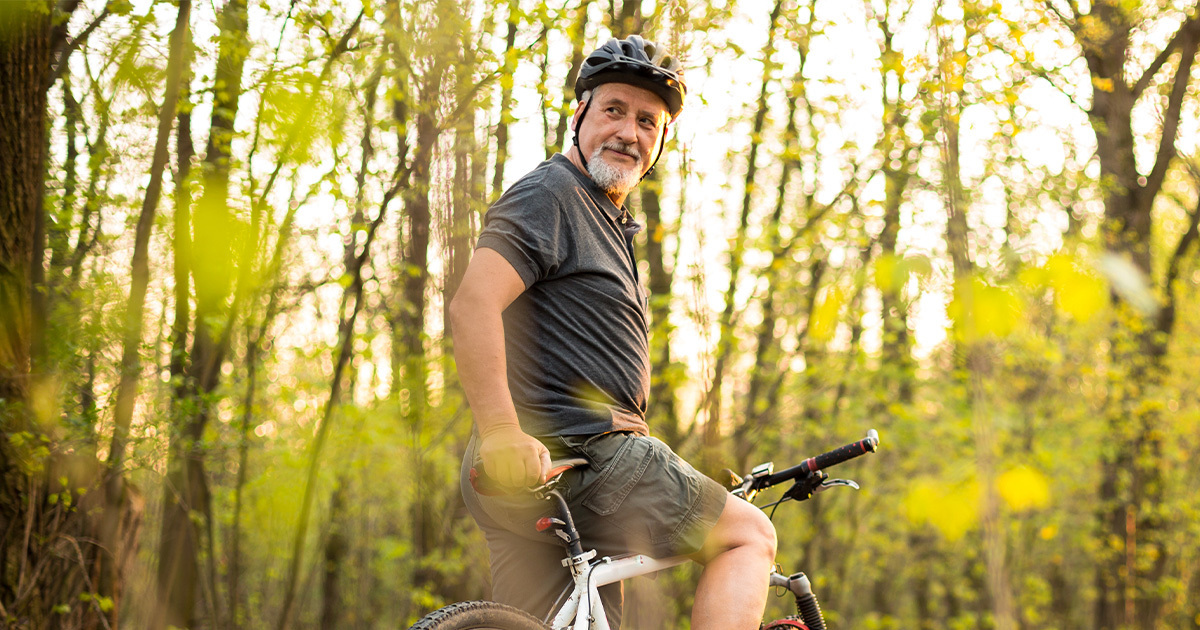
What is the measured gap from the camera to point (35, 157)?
3396mm

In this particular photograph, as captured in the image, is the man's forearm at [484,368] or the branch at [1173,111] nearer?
the man's forearm at [484,368]

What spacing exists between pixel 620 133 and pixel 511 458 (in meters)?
0.97

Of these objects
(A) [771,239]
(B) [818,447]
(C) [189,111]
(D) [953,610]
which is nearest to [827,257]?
(A) [771,239]

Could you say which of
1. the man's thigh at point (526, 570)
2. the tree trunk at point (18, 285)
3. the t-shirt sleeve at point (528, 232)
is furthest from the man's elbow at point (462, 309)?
the tree trunk at point (18, 285)

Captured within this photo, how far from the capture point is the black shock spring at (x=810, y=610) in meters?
2.62

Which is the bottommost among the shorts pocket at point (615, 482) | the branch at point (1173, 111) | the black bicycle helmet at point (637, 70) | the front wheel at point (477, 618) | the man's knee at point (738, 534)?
the front wheel at point (477, 618)

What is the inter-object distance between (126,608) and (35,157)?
9.70ft

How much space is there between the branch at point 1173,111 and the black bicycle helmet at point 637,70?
29.6 ft

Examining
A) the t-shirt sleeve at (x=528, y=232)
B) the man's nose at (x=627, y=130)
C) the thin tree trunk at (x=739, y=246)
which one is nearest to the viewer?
the t-shirt sleeve at (x=528, y=232)

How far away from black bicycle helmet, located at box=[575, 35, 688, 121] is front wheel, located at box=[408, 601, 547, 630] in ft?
4.50

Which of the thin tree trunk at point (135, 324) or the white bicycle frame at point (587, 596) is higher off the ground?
the thin tree trunk at point (135, 324)

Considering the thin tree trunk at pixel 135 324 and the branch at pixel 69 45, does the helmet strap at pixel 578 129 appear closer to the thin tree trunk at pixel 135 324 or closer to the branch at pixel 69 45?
the thin tree trunk at pixel 135 324

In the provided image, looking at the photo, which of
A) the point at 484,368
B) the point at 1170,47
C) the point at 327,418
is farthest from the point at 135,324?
the point at 1170,47

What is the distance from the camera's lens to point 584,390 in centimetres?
208
